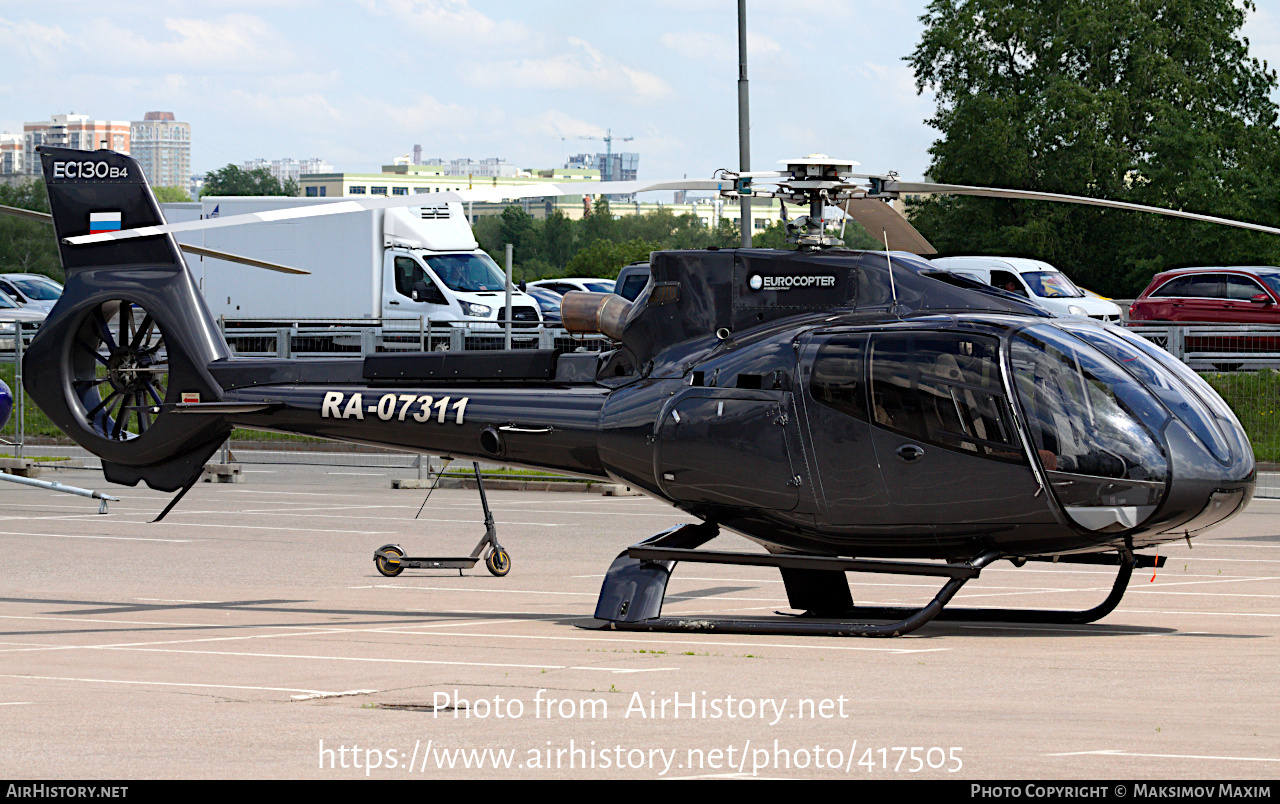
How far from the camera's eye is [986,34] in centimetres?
5300

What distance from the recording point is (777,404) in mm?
10391

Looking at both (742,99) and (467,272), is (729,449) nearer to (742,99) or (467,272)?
(742,99)

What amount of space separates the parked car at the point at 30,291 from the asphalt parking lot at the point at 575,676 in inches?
987

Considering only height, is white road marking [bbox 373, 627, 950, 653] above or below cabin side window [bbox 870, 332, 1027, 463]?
below

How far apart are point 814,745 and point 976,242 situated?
157 feet

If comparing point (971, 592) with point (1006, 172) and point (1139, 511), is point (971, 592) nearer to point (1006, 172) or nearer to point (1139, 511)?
point (1139, 511)

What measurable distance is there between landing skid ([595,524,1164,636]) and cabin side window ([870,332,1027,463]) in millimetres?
806

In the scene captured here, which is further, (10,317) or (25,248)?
(25,248)

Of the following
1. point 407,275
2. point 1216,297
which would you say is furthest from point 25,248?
point 1216,297

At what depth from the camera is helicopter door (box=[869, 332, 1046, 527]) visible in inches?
376

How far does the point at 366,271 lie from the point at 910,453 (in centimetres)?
2693

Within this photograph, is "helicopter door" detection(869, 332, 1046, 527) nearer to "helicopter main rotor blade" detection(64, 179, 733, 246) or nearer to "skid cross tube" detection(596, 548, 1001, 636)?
"skid cross tube" detection(596, 548, 1001, 636)

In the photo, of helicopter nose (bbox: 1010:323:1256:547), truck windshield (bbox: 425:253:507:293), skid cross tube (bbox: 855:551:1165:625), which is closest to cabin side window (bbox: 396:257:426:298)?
truck windshield (bbox: 425:253:507:293)

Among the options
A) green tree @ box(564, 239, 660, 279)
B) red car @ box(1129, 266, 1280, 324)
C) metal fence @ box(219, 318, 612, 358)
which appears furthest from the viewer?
green tree @ box(564, 239, 660, 279)
